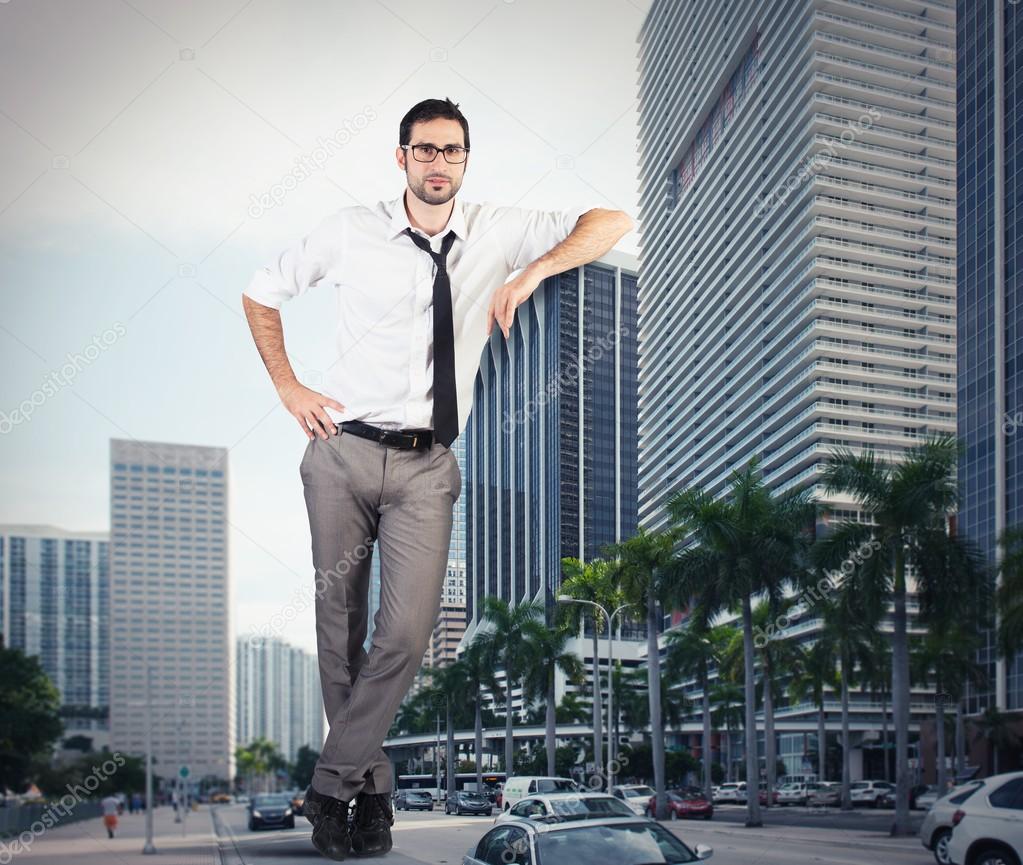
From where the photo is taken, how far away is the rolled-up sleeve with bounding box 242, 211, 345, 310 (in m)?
3.45

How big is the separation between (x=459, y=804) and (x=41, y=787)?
41.1 m

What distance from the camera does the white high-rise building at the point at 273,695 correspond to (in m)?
5.48

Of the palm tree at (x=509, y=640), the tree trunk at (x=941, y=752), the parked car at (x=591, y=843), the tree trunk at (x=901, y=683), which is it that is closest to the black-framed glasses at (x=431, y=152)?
the parked car at (x=591, y=843)

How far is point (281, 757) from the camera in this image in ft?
20.2

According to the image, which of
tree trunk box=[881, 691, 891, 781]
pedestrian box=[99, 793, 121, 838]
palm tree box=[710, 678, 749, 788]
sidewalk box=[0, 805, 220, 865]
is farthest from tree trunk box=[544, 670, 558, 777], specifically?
palm tree box=[710, 678, 749, 788]

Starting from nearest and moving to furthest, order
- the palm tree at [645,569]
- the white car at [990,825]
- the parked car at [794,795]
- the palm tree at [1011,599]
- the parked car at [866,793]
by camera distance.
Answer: the palm tree at [645,569], the white car at [990,825], the palm tree at [1011,599], the parked car at [866,793], the parked car at [794,795]

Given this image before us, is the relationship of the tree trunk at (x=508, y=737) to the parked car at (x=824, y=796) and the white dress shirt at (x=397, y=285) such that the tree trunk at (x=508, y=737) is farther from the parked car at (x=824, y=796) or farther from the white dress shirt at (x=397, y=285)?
the parked car at (x=824, y=796)

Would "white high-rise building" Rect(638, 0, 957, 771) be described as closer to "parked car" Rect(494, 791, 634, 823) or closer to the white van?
the white van

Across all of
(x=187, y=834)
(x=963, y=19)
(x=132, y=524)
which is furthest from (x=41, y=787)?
(x=963, y=19)

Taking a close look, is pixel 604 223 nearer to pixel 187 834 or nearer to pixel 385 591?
pixel 385 591

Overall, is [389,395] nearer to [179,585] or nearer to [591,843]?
[179,585]

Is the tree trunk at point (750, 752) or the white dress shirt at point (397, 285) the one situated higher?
the white dress shirt at point (397, 285)

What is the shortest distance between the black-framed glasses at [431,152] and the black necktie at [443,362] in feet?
0.88

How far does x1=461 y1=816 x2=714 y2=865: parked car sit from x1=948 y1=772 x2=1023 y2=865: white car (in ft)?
20.6
